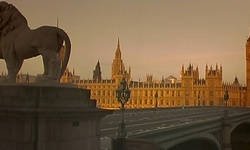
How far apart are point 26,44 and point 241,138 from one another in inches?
1781

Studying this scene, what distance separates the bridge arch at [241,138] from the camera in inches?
1826

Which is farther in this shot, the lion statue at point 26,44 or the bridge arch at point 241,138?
the bridge arch at point 241,138

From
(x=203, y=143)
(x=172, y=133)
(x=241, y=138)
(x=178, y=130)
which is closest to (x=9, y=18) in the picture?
(x=172, y=133)

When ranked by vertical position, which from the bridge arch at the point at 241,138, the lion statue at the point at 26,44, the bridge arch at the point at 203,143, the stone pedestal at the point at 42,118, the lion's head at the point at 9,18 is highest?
the lion's head at the point at 9,18

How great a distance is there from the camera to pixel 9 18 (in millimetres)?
7148

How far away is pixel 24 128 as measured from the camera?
594cm

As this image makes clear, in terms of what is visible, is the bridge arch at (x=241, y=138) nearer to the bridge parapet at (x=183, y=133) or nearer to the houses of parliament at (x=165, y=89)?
the bridge parapet at (x=183, y=133)

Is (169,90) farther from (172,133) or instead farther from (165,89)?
(172,133)

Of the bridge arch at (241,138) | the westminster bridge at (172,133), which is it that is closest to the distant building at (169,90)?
the bridge arch at (241,138)

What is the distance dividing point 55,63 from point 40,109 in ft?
4.44

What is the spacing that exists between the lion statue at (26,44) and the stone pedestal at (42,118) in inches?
23.0

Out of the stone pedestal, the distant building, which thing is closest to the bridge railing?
the stone pedestal

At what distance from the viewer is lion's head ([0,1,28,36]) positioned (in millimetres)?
7133

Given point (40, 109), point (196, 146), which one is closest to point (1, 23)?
point (40, 109)
